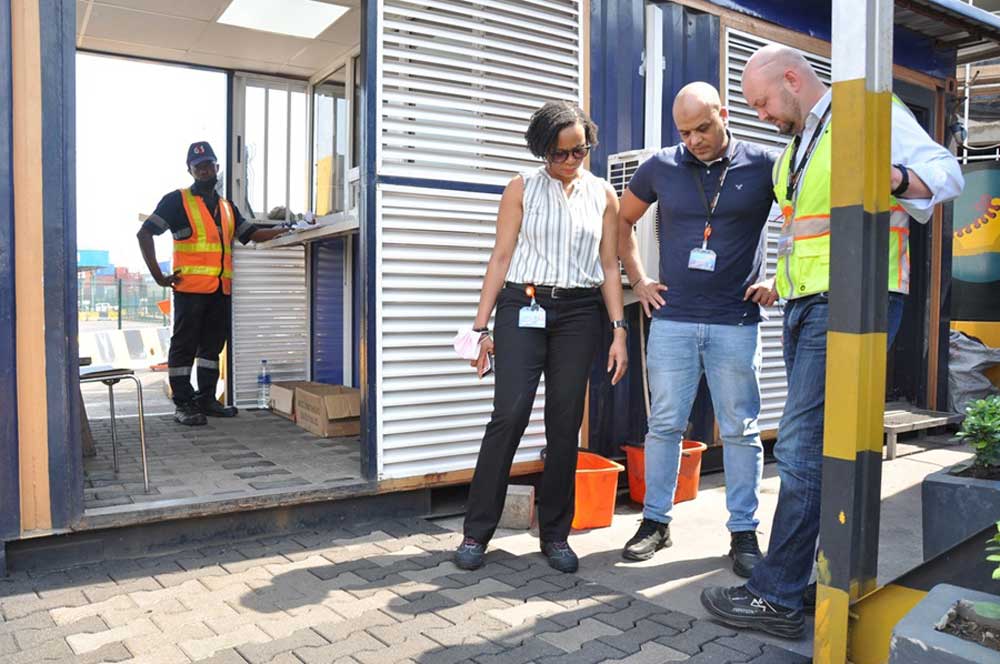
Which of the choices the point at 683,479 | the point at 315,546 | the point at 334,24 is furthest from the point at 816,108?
the point at 334,24

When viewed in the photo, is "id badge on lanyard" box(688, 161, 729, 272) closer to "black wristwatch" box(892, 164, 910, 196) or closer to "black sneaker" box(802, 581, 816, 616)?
"black wristwatch" box(892, 164, 910, 196)

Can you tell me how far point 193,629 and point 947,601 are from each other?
87.6 inches

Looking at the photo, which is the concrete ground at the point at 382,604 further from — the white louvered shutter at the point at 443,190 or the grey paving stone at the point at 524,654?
the white louvered shutter at the point at 443,190

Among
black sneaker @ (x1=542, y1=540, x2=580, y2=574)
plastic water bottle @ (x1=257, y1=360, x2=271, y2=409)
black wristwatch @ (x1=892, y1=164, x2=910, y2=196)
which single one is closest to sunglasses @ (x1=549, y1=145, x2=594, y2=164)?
black wristwatch @ (x1=892, y1=164, x2=910, y2=196)

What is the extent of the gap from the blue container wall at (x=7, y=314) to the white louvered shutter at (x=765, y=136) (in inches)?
Answer: 150

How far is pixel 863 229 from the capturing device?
220cm

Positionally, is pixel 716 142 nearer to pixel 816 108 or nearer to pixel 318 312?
pixel 816 108

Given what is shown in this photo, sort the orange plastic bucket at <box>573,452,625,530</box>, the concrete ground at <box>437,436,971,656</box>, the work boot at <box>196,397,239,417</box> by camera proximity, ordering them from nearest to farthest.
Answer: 1. the concrete ground at <box>437,436,971,656</box>
2. the orange plastic bucket at <box>573,452,625,530</box>
3. the work boot at <box>196,397,239,417</box>

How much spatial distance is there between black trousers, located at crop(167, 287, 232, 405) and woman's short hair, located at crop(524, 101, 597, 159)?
11.3ft

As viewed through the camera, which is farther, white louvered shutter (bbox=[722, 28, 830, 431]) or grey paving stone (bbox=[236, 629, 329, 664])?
white louvered shutter (bbox=[722, 28, 830, 431])

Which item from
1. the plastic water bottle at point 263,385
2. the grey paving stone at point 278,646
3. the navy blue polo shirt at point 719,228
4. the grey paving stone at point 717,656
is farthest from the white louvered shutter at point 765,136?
the plastic water bottle at point 263,385

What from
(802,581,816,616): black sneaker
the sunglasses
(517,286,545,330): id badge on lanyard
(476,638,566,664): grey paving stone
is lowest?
(476,638,566,664): grey paving stone

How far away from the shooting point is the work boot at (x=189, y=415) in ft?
18.4

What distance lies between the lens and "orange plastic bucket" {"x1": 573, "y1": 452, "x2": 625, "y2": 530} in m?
3.87
